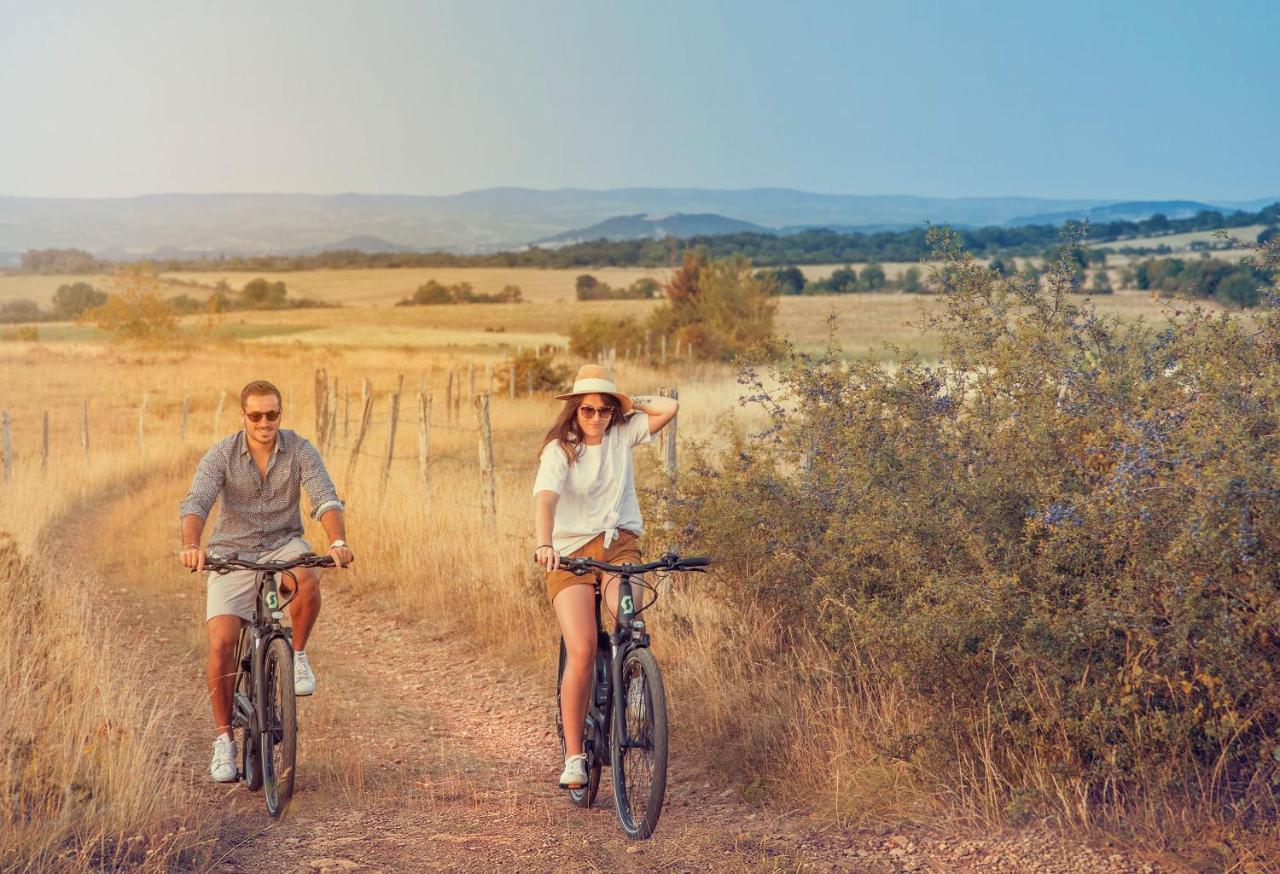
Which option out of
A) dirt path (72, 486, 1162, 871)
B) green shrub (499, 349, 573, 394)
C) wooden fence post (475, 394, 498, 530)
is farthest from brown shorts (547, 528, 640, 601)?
green shrub (499, 349, 573, 394)

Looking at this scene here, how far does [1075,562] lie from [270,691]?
11.7ft

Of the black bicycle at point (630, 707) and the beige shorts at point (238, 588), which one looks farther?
the beige shorts at point (238, 588)

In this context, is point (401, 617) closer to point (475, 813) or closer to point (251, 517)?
point (251, 517)

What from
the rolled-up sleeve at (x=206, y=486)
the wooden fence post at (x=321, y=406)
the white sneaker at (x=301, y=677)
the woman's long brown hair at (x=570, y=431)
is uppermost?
the woman's long brown hair at (x=570, y=431)

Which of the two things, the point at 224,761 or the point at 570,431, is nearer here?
the point at 570,431

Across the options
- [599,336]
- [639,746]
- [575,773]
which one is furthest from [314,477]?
[599,336]

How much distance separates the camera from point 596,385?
572cm

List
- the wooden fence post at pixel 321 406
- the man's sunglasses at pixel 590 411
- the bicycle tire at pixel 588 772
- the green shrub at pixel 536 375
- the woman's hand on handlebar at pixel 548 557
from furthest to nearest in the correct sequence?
1. the green shrub at pixel 536 375
2. the wooden fence post at pixel 321 406
3. the bicycle tire at pixel 588 772
4. the man's sunglasses at pixel 590 411
5. the woman's hand on handlebar at pixel 548 557

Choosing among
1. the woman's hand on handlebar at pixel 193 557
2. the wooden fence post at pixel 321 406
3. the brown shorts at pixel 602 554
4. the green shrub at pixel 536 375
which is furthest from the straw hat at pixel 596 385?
the green shrub at pixel 536 375

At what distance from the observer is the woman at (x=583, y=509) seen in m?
5.64

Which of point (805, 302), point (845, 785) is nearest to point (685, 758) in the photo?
point (845, 785)

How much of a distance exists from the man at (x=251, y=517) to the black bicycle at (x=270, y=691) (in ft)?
0.33

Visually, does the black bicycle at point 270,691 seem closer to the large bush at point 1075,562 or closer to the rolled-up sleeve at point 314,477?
the rolled-up sleeve at point 314,477

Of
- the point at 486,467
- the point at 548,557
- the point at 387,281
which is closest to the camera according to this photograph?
the point at 548,557
